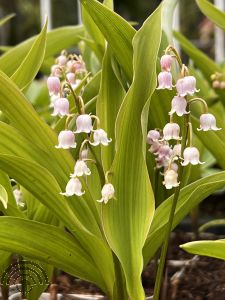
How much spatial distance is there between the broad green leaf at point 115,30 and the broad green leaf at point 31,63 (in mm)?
114

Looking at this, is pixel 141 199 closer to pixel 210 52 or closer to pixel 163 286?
pixel 163 286

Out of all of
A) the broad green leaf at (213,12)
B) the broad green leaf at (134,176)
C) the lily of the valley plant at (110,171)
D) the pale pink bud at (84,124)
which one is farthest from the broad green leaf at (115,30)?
the broad green leaf at (213,12)

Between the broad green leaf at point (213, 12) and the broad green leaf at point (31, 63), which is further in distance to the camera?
the broad green leaf at point (213, 12)

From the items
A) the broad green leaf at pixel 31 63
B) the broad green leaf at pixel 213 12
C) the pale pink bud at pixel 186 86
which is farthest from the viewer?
the broad green leaf at pixel 213 12

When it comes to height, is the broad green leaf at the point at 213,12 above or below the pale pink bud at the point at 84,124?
above

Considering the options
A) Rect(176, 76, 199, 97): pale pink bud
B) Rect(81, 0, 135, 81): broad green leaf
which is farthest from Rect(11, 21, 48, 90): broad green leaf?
Rect(176, 76, 199, 97): pale pink bud

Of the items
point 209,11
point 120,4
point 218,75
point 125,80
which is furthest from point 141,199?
point 120,4

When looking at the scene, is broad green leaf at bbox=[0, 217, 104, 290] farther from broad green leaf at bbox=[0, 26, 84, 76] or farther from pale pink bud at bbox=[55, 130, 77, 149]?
broad green leaf at bbox=[0, 26, 84, 76]

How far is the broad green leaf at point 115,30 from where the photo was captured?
128 cm

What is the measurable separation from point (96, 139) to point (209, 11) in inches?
21.9

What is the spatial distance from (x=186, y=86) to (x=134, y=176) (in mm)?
206

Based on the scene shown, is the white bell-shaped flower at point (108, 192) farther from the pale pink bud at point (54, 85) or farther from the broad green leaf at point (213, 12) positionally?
the broad green leaf at point (213, 12)

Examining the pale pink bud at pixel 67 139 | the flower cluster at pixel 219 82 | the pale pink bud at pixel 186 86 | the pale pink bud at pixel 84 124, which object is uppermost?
the pale pink bud at pixel 186 86

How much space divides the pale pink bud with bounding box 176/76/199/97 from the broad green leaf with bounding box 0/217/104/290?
1.09ft
